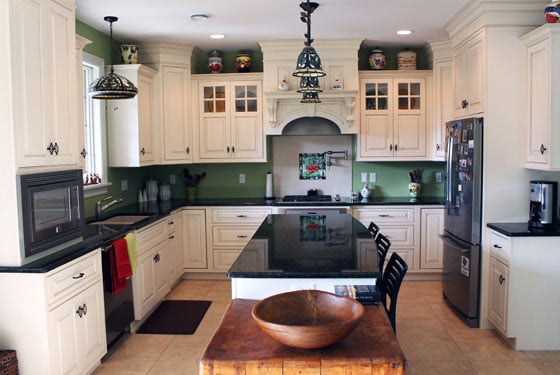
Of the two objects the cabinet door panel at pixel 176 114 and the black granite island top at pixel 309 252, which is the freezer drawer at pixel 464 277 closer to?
the black granite island top at pixel 309 252

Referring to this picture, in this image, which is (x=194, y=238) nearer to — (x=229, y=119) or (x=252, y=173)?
(x=252, y=173)

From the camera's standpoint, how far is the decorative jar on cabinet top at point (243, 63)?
5.69 m

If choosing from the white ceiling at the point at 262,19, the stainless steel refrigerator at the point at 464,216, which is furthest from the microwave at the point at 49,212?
the stainless steel refrigerator at the point at 464,216

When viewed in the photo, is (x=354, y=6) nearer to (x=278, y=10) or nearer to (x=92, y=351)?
(x=278, y=10)

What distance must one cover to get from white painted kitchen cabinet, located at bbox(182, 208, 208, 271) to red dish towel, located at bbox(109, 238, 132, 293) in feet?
6.13

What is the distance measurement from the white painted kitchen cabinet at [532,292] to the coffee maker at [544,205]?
0.64 feet

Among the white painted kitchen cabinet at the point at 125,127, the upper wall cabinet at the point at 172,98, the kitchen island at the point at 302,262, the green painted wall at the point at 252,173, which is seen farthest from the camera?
the green painted wall at the point at 252,173

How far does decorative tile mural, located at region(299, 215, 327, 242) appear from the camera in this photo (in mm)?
3381

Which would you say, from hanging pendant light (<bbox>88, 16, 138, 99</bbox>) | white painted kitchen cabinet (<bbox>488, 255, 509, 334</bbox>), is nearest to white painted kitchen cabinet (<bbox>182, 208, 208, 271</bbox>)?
hanging pendant light (<bbox>88, 16, 138, 99</bbox>)

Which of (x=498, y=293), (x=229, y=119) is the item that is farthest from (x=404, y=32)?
(x=498, y=293)

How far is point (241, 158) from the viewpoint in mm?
5730

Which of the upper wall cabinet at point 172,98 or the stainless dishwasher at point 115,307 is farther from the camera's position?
the upper wall cabinet at point 172,98

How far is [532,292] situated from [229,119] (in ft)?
11.7

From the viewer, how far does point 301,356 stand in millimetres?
1642
